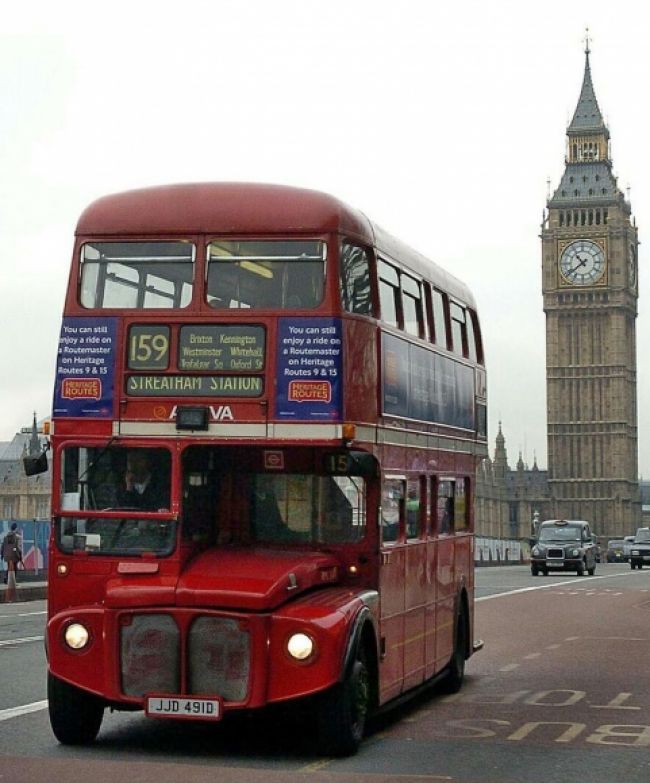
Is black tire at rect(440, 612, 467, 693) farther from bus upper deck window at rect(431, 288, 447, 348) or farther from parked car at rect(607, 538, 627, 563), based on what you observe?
parked car at rect(607, 538, 627, 563)

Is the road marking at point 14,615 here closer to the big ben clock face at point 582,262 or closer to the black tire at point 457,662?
the black tire at point 457,662

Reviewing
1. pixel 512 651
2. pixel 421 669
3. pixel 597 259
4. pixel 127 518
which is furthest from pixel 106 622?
pixel 597 259

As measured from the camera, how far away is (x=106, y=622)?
10.8 m

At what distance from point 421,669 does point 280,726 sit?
1795 mm

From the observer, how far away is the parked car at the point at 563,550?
55969 mm

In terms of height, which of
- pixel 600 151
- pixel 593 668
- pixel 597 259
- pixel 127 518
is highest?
pixel 600 151


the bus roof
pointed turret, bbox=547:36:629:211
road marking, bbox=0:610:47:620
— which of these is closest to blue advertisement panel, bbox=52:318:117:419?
the bus roof

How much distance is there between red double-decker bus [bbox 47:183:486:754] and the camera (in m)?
10.7

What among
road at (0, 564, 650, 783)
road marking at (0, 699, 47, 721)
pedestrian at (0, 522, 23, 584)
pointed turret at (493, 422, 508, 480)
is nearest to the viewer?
road at (0, 564, 650, 783)

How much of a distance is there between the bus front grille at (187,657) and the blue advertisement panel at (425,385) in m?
2.56

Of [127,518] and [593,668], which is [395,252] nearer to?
[127,518]

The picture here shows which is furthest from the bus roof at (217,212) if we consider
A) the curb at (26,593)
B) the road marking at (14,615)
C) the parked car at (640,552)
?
the parked car at (640,552)

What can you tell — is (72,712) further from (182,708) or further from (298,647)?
(298,647)

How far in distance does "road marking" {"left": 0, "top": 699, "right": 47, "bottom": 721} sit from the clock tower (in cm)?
14085
